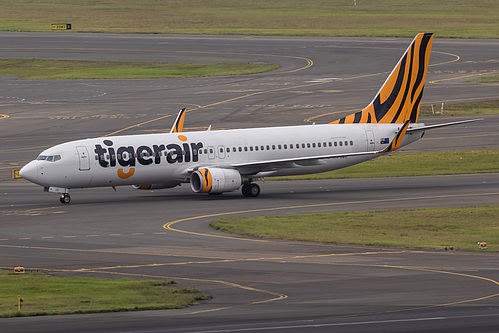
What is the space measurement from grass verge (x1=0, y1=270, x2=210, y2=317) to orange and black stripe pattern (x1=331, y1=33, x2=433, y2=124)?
35164 mm

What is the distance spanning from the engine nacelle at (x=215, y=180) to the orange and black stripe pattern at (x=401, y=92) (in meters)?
10.9

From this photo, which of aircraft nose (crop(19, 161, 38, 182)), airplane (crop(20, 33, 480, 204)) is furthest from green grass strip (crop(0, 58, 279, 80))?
aircraft nose (crop(19, 161, 38, 182))

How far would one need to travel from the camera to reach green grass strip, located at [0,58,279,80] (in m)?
122

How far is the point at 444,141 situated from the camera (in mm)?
84312

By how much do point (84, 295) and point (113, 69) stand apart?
9480 cm

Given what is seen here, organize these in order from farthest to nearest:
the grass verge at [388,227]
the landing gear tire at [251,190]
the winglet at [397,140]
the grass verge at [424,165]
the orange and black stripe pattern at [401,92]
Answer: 1. the grass verge at [424,165]
2. the orange and black stripe pattern at [401,92]
3. the winglet at [397,140]
4. the landing gear tire at [251,190]
5. the grass verge at [388,227]

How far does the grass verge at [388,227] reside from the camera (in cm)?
4531

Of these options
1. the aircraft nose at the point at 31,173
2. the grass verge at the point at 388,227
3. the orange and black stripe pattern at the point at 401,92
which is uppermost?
the orange and black stripe pattern at the point at 401,92

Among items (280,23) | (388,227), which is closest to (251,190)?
(388,227)

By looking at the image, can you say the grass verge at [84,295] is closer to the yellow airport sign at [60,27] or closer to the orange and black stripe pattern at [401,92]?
the orange and black stripe pattern at [401,92]

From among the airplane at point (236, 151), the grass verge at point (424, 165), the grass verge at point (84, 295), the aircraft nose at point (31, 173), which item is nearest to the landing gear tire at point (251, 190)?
the airplane at point (236, 151)

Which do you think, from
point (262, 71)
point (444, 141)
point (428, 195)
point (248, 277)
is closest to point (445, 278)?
point (248, 277)

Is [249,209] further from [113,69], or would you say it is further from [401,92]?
[113,69]

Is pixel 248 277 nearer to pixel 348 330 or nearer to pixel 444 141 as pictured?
pixel 348 330
